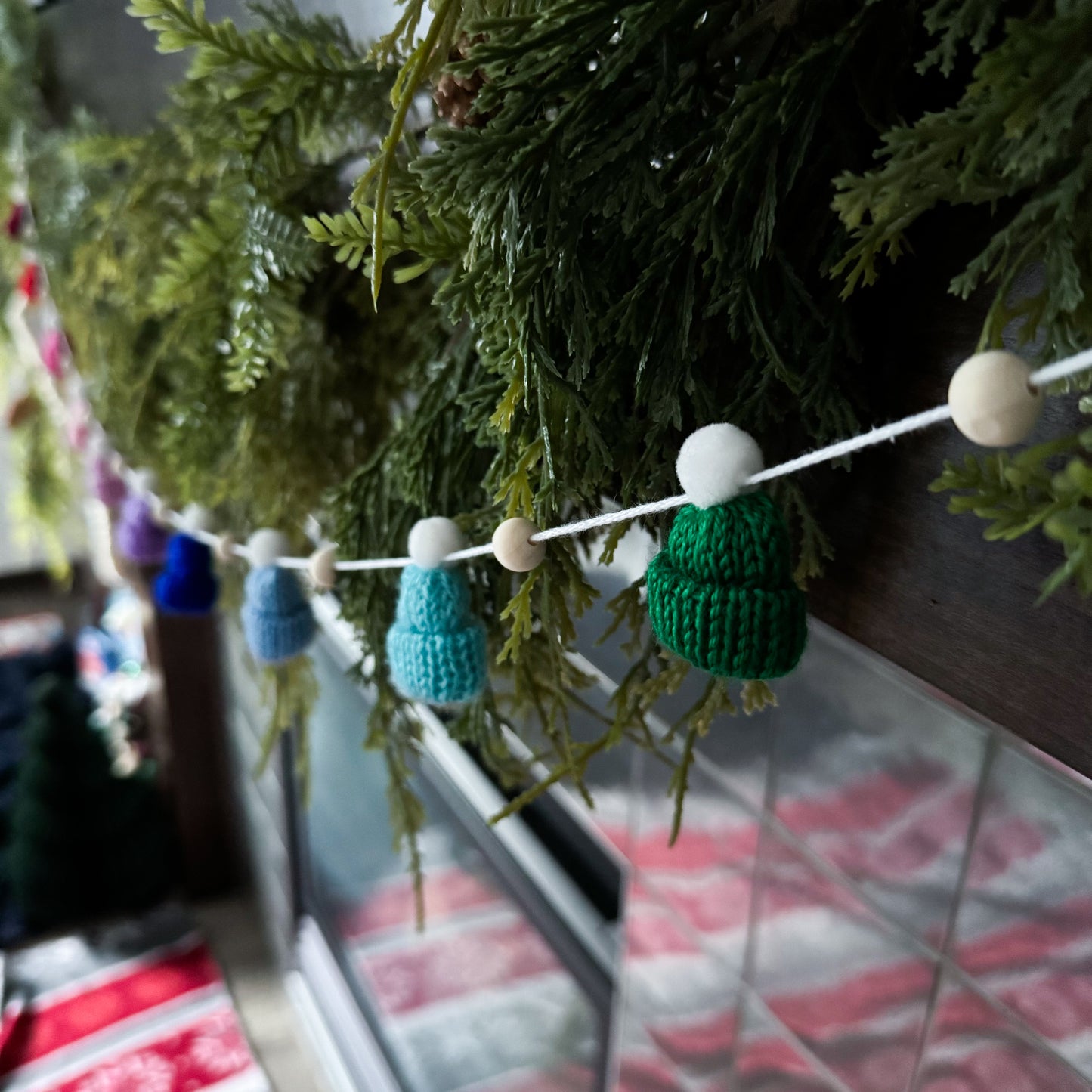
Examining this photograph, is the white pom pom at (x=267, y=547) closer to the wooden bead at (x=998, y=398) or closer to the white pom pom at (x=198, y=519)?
the white pom pom at (x=198, y=519)

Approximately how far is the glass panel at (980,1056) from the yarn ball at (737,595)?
0.26m

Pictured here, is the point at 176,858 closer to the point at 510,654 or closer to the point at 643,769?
the point at 643,769

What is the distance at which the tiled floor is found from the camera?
57.6 inches

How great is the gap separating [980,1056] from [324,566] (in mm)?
407

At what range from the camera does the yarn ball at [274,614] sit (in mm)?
585

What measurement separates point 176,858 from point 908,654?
1815 millimetres

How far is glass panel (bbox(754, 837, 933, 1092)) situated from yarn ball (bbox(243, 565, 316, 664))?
1.07ft

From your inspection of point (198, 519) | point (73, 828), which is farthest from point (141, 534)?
point (73, 828)

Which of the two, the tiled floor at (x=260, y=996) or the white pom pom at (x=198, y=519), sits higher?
the white pom pom at (x=198, y=519)

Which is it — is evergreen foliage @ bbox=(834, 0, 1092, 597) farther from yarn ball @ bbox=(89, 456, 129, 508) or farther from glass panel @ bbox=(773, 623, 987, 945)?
yarn ball @ bbox=(89, 456, 129, 508)

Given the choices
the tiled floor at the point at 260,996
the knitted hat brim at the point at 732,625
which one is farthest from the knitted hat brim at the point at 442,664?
the tiled floor at the point at 260,996

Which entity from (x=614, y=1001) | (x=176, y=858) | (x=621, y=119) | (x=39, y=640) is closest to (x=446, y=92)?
(x=621, y=119)

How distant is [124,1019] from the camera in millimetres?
1518

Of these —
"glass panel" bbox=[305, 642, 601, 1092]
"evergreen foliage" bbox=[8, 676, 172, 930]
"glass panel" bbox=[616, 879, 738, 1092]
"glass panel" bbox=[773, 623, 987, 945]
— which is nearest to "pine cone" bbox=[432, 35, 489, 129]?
"glass panel" bbox=[773, 623, 987, 945]
